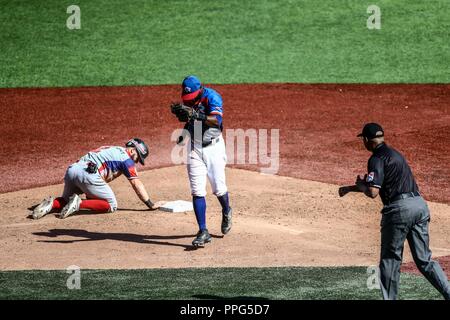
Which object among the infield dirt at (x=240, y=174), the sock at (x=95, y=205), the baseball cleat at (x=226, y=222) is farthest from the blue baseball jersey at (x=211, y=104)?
the sock at (x=95, y=205)

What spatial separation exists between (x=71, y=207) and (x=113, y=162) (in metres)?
0.86

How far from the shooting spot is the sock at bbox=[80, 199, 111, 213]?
12.2m

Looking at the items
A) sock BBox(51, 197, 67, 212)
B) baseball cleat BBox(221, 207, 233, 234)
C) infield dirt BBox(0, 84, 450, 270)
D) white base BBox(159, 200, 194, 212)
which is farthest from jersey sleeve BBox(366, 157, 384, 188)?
sock BBox(51, 197, 67, 212)

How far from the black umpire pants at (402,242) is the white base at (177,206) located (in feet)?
15.9

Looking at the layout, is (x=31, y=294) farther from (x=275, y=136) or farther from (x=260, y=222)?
(x=275, y=136)

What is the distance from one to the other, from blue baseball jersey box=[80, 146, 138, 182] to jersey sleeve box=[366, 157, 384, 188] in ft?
15.4

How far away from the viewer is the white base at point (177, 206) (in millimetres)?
12531

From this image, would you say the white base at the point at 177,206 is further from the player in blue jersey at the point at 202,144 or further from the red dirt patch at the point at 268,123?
the red dirt patch at the point at 268,123

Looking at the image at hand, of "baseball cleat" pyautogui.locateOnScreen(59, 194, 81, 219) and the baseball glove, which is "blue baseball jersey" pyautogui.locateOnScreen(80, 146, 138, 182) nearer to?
"baseball cleat" pyautogui.locateOnScreen(59, 194, 81, 219)

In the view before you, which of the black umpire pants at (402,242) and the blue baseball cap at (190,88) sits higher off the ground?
the blue baseball cap at (190,88)

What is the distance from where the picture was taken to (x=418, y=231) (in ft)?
26.6

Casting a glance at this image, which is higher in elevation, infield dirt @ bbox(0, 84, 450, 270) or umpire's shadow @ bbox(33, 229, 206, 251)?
infield dirt @ bbox(0, 84, 450, 270)

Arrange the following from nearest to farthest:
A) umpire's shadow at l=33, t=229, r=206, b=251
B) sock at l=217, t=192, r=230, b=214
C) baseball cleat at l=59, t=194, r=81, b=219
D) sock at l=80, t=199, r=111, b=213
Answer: sock at l=217, t=192, r=230, b=214 → umpire's shadow at l=33, t=229, r=206, b=251 → baseball cleat at l=59, t=194, r=81, b=219 → sock at l=80, t=199, r=111, b=213
